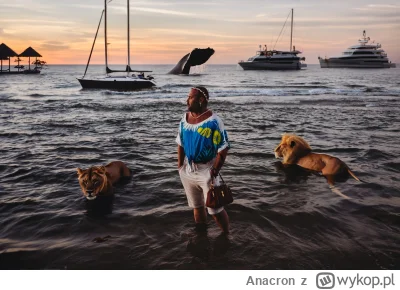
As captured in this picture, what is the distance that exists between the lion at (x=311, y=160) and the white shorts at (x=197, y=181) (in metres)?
3.26

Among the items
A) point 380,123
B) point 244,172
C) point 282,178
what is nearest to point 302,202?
point 282,178

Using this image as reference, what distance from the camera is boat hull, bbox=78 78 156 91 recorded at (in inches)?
1332

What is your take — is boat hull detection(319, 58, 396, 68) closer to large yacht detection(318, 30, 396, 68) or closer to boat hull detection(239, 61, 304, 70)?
large yacht detection(318, 30, 396, 68)

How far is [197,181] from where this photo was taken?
147 inches

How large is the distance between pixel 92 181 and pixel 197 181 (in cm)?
222

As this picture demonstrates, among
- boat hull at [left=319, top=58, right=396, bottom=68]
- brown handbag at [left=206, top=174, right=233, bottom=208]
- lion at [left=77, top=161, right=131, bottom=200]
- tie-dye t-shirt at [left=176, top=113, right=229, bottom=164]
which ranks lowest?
lion at [left=77, top=161, right=131, bottom=200]

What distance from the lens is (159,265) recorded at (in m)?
3.67

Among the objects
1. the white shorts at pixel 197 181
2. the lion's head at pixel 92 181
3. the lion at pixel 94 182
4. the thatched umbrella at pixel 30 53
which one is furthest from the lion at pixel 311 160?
the thatched umbrella at pixel 30 53

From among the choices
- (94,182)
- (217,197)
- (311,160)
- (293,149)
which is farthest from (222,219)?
(293,149)

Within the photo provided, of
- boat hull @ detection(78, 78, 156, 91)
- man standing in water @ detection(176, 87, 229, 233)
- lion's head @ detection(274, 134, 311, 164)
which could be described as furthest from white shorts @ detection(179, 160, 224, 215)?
boat hull @ detection(78, 78, 156, 91)

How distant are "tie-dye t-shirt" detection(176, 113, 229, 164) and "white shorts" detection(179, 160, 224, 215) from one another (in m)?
0.08

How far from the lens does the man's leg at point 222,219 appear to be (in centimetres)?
395

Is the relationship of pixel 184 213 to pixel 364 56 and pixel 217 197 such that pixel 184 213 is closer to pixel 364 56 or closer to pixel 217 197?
pixel 217 197

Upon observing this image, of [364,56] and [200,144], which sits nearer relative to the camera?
[200,144]
